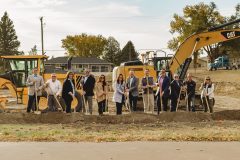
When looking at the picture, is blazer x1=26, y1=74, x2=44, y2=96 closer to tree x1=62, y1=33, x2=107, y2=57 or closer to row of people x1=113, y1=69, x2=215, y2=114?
row of people x1=113, y1=69, x2=215, y2=114

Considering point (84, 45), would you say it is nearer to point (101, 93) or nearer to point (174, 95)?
point (174, 95)

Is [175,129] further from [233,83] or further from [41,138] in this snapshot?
[233,83]

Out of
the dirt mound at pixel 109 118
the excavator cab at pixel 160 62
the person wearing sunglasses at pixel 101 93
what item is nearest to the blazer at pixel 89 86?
the person wearing sunglasses at pixel 101 93

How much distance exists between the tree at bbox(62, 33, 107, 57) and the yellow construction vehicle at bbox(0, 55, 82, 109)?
264 feet

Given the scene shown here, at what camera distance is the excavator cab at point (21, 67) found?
2181cm

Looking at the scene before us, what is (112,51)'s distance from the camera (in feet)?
382

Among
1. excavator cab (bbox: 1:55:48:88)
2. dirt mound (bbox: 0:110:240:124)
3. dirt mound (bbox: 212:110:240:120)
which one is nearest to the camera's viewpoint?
dirt mound (bbox: 0:110:240:124)

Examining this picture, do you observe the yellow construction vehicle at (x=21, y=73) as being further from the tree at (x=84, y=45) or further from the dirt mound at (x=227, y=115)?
the tree at (x=84, y=45)

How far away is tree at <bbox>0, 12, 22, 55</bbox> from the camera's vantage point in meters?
103

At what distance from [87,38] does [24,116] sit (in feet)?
286

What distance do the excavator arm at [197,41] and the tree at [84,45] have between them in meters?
80.3

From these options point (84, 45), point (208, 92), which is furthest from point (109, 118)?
point (84, 45)

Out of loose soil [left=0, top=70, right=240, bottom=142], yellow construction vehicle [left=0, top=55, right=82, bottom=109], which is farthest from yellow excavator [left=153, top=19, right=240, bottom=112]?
loose soil [left=0, top=70, right=240, bottom=142]

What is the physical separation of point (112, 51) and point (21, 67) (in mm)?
94807
